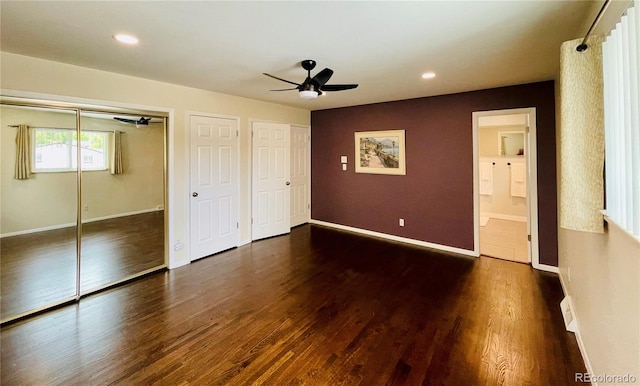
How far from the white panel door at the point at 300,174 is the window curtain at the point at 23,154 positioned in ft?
12.7

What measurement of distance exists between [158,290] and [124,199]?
122cm

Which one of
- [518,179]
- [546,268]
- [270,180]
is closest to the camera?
[546,268]

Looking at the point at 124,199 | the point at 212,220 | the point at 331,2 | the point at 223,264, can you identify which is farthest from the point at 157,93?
the point at 331,2

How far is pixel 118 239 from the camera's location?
3.48 metres

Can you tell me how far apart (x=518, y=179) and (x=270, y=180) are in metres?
5.35

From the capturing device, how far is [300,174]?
6.04 metres

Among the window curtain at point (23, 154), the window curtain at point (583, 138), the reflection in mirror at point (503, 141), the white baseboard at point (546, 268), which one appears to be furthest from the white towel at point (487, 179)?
the window curtain at point (23, 154)

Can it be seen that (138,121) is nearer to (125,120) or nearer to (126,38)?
(125,120)

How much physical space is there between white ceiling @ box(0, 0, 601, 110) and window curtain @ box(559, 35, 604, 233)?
0.46 meters

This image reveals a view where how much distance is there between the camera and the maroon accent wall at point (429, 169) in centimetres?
364

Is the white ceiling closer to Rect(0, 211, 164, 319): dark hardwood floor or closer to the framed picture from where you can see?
the framed picture

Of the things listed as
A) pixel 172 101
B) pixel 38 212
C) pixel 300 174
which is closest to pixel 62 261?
pixel 38 212

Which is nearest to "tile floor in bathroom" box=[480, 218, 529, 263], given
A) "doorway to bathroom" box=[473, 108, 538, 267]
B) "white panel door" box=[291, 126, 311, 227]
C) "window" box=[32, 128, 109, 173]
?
"doorway to bathroom" box=[473, 108, 538, 267]

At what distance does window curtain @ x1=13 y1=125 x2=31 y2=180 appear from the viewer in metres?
2.64
